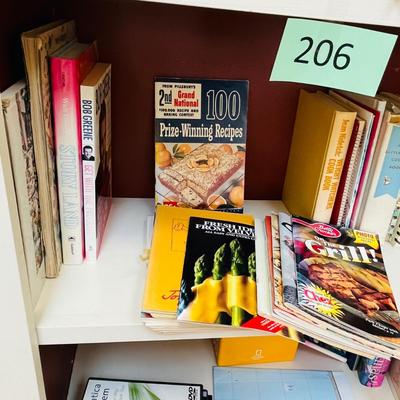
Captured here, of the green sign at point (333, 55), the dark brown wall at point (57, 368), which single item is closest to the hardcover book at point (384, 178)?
the green sign at point (333, 55)

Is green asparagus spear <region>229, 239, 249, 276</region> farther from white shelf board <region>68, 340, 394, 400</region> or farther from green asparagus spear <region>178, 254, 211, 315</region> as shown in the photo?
→ white shelf board <region>68, 340, 394, 400</region>

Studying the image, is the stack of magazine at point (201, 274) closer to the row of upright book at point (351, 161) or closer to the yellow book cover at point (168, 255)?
the yellow book cover at point (168, 255)

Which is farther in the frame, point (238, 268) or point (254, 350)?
point (254, 350)

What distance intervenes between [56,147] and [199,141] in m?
0.26

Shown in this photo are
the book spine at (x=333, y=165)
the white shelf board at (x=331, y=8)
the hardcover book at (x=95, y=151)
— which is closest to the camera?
the white shelf board at (x=331, y=8)

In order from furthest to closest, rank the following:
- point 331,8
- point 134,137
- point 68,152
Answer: point 134,137 → point 68,152 → point 331,8

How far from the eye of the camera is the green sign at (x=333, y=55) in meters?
0.47

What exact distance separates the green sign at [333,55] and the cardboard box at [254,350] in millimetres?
514

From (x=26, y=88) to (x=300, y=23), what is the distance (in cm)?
32

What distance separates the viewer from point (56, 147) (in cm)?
54

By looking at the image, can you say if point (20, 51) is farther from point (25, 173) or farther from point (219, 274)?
point (219, 274)

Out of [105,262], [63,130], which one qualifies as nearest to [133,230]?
[105,262]

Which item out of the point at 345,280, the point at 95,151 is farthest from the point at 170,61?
the point at 345,280

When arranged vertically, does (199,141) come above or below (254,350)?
above
